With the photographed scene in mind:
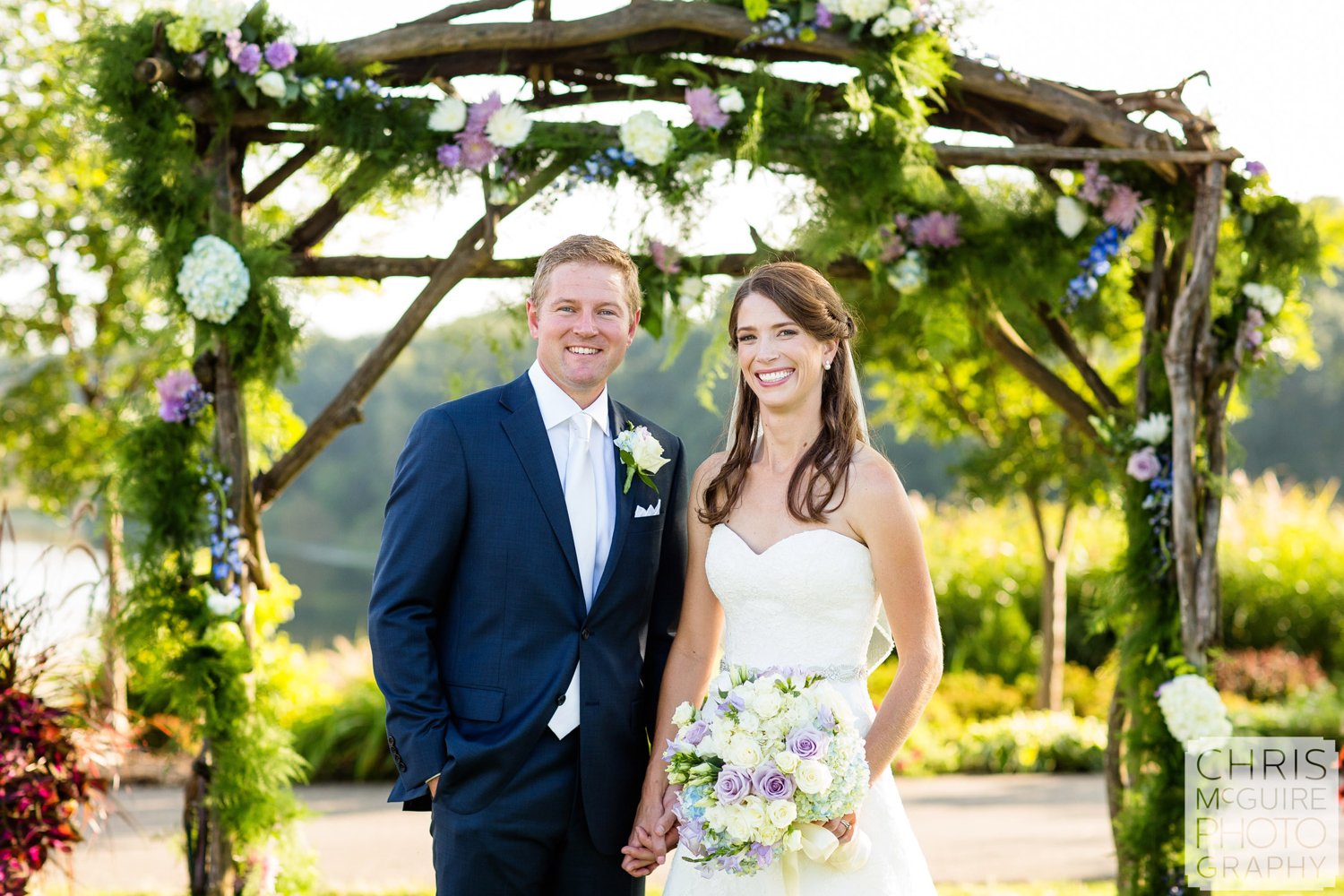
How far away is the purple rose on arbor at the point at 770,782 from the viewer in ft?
8.18

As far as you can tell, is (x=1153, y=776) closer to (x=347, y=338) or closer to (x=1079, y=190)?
(x=1079, y=190)

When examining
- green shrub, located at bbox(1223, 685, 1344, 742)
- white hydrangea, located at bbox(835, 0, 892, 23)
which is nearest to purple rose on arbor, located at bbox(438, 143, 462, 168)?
white hydrangea, located at bbox(835, 0, 892, 23)

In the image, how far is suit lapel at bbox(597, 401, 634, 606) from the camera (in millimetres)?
2922

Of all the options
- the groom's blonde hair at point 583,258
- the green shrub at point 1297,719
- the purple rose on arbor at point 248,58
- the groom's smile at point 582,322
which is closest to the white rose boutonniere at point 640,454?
the groom's smile at point 582,322

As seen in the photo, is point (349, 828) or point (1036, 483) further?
point (1036, 483)

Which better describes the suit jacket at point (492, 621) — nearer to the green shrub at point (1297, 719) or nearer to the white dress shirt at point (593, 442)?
the white dress shirt at point (593, 442)

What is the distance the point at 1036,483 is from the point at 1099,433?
13.6ft

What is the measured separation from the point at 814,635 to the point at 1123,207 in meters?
2.63

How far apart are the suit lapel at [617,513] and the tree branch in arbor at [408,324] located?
5.44 feet

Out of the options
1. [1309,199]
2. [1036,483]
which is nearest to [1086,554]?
[1036,483]

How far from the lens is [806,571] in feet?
9.59

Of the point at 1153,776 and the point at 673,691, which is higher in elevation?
the point at 673,691

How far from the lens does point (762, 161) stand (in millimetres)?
4406

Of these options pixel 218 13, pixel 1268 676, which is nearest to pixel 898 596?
pixel 218 13
